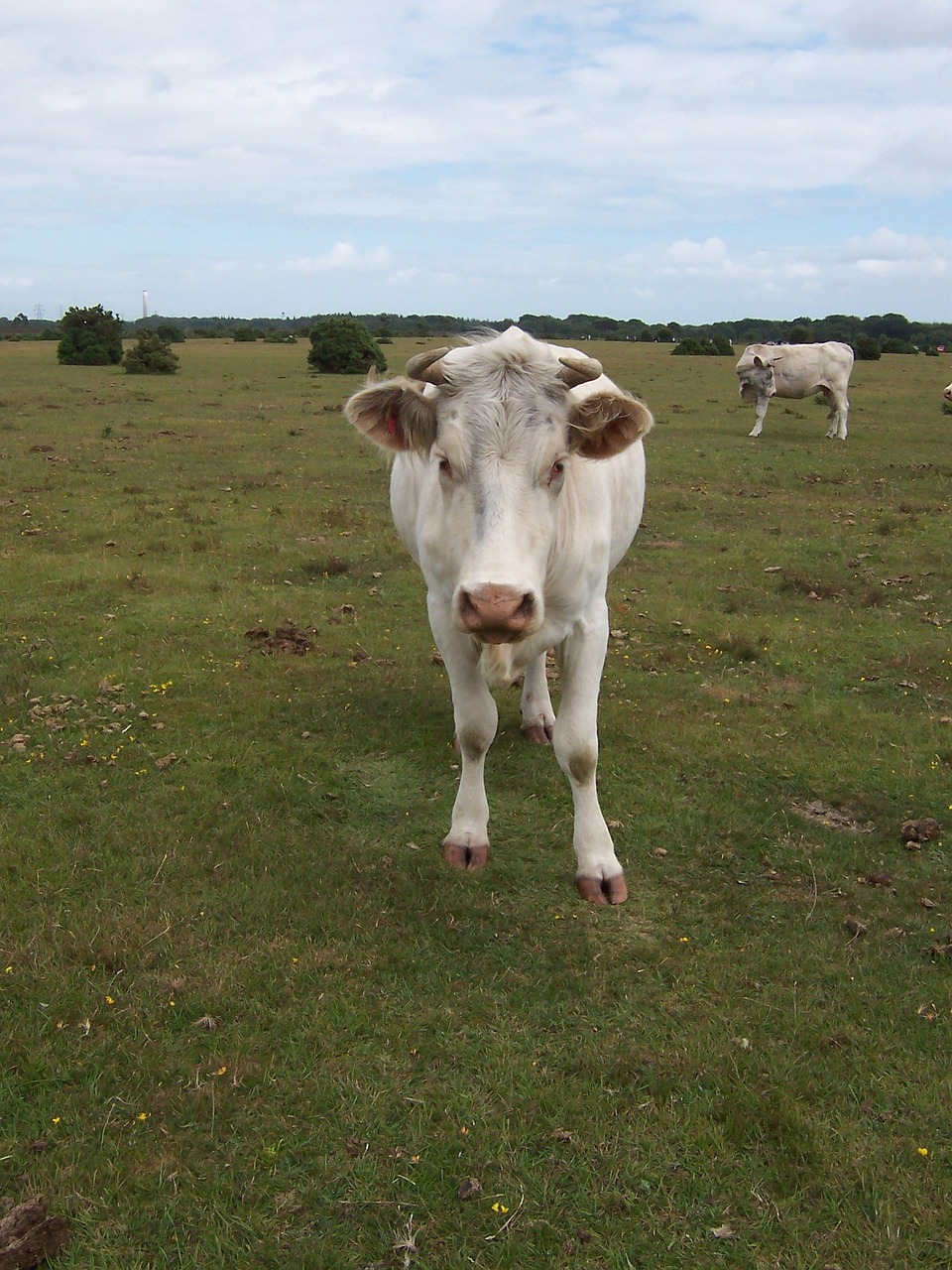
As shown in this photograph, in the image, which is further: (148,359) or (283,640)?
(148,359)

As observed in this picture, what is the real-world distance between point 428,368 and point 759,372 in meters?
20.3

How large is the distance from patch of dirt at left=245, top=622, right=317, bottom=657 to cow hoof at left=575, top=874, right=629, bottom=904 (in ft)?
12.3

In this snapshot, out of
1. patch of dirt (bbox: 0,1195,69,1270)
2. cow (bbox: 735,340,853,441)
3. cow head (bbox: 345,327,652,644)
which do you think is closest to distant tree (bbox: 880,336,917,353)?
cow (bbox: 735,340,853,441)

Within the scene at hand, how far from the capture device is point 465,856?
493 centimetres

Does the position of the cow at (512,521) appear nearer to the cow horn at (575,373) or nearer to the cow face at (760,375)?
the cow horn at (575,373)

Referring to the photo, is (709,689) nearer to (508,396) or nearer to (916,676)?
(916,676)

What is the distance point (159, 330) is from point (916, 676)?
63.7m

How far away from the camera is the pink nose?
3451mm

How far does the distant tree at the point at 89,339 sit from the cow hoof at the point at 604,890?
1557 inches

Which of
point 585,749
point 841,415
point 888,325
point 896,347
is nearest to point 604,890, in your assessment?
point 585,749

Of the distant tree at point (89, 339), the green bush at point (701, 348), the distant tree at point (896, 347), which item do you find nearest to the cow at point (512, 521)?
the distant tree at point (89, 339)

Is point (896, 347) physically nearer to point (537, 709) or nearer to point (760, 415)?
point (760, 415)

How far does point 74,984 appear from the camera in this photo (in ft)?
12.8

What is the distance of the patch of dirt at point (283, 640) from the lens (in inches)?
307
